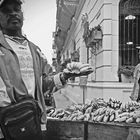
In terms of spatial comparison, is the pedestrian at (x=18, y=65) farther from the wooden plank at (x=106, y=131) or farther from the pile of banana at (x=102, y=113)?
the pile of banana at (x=102, y=113)

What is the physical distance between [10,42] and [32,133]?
0.53m

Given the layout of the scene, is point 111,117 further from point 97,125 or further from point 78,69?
point 78,69

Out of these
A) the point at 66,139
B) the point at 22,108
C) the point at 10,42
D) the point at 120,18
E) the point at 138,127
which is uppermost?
the point at 120,18

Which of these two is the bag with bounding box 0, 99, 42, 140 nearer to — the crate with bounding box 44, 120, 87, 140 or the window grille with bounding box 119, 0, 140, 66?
the crate with bounding box 44, 120, 87, 140

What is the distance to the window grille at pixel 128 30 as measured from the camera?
8.91m

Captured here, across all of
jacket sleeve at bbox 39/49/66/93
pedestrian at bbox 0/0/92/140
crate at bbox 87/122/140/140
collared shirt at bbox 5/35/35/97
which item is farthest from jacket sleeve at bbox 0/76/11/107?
crate at bbox 87/122/140/140

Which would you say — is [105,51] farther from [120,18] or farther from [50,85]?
[50,85]

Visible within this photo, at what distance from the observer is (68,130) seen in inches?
128

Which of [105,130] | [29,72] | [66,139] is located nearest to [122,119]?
[105,130]

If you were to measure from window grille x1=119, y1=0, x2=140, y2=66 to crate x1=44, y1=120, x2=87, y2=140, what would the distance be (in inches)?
232

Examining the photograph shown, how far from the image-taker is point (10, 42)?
5.50ft

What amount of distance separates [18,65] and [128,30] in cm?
786

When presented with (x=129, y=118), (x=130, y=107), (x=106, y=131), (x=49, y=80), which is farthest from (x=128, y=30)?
(x=49, y=80)

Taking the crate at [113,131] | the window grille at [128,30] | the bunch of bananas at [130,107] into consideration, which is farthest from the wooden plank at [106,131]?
the window grille at [128,30]
